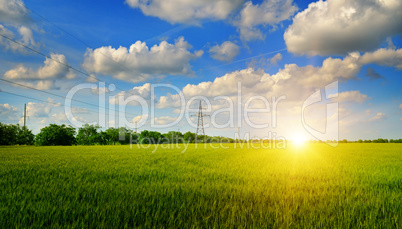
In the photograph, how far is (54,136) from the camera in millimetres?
78750

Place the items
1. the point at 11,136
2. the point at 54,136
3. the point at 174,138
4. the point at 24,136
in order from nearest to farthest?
the point at 11,136, the point at 54,136, the point at 24,136, the point at 174,138

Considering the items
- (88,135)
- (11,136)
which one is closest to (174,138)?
(88,135)

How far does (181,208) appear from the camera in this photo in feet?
12.1

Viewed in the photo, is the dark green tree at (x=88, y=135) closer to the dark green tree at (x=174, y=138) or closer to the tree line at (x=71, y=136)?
the tree line at (x=71, y=136)

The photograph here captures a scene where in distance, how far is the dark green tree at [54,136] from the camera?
78500mm

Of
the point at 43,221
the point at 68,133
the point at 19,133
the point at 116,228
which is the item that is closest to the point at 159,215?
the point at 116,228

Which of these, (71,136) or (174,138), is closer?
(71,136)

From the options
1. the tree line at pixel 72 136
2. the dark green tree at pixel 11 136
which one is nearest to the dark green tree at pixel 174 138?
the tree line at pixel 72 136

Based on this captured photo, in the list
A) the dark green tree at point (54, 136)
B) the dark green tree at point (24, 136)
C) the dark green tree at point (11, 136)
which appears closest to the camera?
the dark green tree at point (11, 136)

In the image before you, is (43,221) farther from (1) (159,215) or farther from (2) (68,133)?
(2) (68,133)

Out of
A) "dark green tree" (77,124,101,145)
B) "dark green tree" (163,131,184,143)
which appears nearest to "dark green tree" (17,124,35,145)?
"dark green tree" (77,124,101,145)

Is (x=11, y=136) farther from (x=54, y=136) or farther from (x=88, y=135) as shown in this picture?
(x=88, y=135)

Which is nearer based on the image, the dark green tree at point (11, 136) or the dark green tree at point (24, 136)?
the dark green tree at point (11, 136)

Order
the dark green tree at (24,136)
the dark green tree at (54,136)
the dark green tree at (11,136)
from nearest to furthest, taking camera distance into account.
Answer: the dark green tree at (11,136) < the dark green tree at (54,136) < the dark green tree at (24,136)
